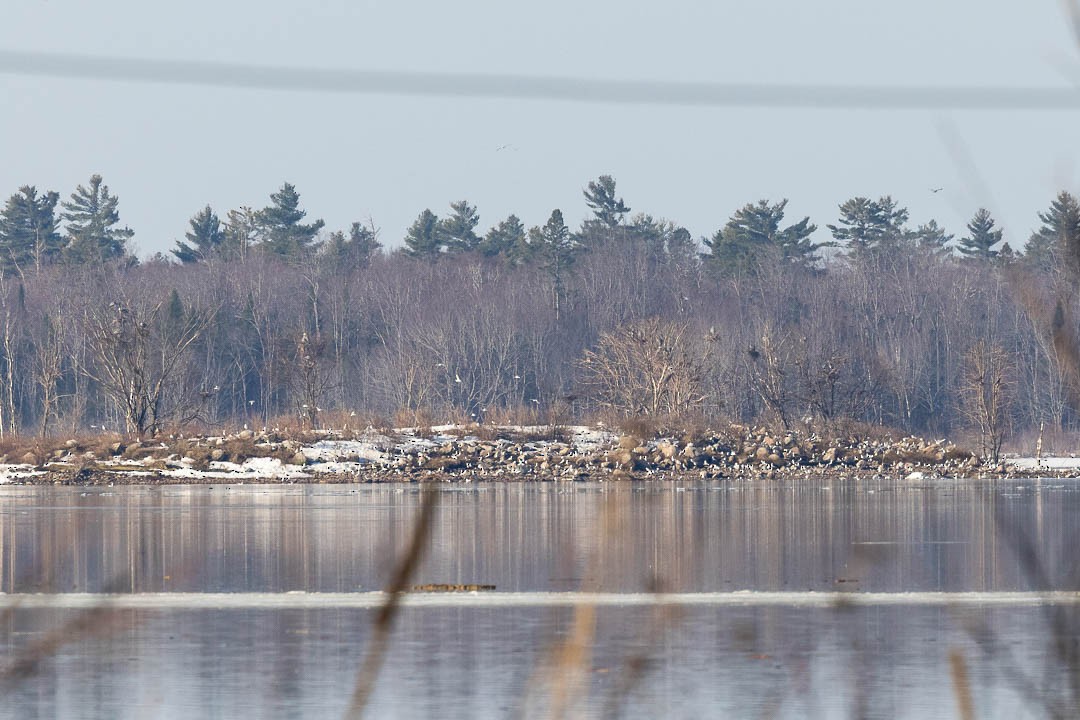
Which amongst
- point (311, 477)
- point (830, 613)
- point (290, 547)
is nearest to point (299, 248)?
point (311, 477)

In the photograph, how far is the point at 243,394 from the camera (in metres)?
87.2

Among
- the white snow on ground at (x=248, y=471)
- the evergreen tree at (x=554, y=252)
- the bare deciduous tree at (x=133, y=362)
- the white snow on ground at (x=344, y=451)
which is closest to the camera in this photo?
the white snow on ground at (x=248, y=471)

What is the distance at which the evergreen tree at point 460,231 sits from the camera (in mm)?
104750

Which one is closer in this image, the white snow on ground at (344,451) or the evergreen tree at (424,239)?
the white snow on ground at (344,451)

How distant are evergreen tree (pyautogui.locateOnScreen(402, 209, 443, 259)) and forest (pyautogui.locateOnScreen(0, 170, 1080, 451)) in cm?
15

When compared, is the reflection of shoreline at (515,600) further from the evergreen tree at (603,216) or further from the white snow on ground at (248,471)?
the evergreen tree at (603,216)

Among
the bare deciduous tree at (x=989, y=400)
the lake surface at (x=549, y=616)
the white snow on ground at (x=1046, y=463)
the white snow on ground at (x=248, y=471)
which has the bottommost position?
the lake surface at (x=549, y=616)

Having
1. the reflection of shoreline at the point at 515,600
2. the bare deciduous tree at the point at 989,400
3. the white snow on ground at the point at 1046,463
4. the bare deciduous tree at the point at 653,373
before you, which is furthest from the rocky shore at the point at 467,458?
the reflection of shoreline at the point at 515,600

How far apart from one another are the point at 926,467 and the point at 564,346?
45.7m

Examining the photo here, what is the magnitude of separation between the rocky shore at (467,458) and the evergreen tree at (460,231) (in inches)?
2182

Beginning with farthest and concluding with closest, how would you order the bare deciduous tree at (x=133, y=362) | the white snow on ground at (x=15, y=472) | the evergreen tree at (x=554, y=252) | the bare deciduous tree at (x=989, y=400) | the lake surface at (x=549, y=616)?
the evergreen tree at (x=554, y=252) → the bare deciduous tree at (x=989, y=400) → the bare deciduous tree at (x=133, y=362) → the white snow on ground at (x=15, y=472) → the lake surface at (x=549, y=616)

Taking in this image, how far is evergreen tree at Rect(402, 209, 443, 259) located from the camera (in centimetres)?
10456

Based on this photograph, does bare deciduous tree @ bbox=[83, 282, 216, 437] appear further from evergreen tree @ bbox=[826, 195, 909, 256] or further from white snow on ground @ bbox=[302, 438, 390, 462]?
evergreen tree @ bbox=[826, 195, 909, 256]

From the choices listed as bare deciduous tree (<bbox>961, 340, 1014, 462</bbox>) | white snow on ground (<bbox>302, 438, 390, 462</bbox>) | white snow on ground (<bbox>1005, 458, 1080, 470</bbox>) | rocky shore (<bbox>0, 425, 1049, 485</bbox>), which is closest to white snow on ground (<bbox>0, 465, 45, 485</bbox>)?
rocky shore (<bbox>0, 425, 1049, 485</bbox>)
